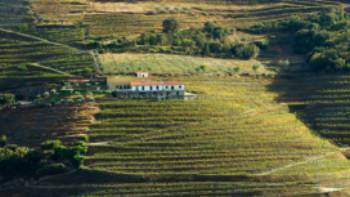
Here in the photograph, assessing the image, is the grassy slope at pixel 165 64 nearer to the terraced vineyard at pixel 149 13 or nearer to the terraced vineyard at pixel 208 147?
the terraced vineyard at pixel 208 147

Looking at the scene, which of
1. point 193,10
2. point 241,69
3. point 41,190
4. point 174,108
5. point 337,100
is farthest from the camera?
point 193,10

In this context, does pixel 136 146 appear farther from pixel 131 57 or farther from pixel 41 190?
pixel 131 57

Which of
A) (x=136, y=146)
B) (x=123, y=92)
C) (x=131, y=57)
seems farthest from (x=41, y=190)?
(x=131, y=57)

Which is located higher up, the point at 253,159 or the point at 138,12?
the point at 138,12

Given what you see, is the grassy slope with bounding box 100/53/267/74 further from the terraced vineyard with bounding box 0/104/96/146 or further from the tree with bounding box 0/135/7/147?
the tree with bounding box 0/135/7/147

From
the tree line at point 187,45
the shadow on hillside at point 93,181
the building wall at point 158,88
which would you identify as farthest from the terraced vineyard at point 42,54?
the shadow on hillside at point 93,181

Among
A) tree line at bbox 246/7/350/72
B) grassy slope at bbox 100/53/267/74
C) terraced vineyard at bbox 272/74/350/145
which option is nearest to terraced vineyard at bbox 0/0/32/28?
grassy slope at bbox 100/53/267/74
